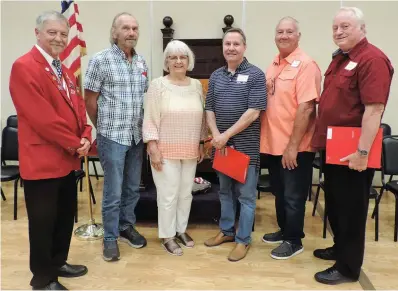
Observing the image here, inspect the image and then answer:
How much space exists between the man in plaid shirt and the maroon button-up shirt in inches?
47.5

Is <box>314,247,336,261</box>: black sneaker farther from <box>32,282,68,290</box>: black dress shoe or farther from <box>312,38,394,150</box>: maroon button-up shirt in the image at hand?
<box>32,282,68,290</box>: black dress shoe

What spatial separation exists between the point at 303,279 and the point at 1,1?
14.7 ft

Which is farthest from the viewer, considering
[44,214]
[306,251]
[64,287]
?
[306,251]

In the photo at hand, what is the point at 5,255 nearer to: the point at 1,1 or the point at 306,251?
the point at 306,251

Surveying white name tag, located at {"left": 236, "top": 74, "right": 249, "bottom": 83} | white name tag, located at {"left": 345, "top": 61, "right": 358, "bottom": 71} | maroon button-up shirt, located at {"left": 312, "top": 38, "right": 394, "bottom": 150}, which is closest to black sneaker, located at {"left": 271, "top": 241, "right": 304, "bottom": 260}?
maroon button-up shirt, located at {"left": 312, "top": 38, "right": 394, "bottom": 150}

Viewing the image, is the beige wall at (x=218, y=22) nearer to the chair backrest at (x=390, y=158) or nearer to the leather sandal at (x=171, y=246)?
the chair backrest at (x=390, y=158)

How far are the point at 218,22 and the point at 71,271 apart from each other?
310cm

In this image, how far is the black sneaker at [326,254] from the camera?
8.71 feet

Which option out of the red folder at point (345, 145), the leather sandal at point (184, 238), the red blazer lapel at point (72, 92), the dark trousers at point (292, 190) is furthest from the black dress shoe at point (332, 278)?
the red blazer lapel at point (72, 92)

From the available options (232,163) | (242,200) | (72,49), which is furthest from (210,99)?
(72,49)

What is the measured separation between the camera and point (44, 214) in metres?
2.04

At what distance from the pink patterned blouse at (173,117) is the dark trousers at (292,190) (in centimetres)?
62

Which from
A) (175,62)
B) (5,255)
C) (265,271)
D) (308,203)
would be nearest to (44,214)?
(5,255)

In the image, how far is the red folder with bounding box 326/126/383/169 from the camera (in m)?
2.07
